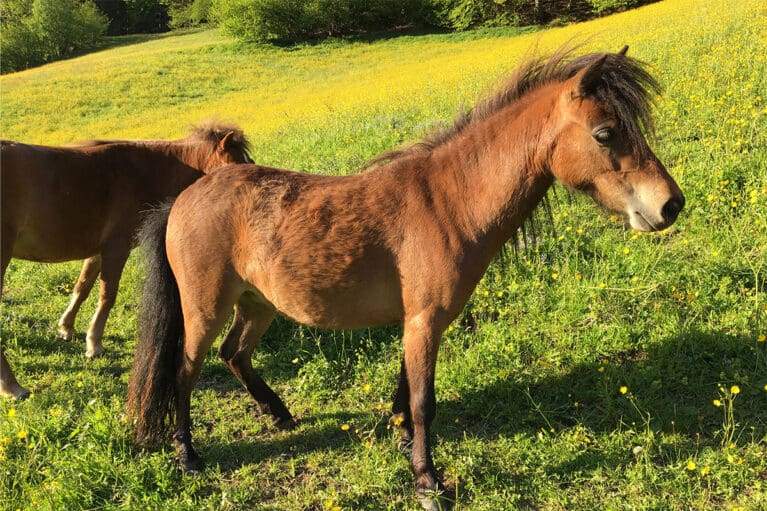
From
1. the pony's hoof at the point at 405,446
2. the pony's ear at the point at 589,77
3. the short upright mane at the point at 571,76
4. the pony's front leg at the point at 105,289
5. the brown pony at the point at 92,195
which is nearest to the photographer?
the pony's ear at the point at 589,77

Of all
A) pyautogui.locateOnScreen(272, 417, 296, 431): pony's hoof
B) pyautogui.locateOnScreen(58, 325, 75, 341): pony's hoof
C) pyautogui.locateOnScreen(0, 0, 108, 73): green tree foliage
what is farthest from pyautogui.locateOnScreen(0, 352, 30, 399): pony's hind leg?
pyautogui.locateOnScreen(0, 0, 108, 73): green tree foliage

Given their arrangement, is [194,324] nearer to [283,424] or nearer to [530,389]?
[283,424]

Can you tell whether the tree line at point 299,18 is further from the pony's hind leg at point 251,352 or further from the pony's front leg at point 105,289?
the pony's hind leg at point 251,352

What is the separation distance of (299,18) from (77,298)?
41195 mm

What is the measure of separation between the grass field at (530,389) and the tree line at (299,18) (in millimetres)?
36490

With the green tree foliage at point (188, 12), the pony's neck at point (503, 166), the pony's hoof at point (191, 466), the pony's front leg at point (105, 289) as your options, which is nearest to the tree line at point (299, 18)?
the green tree foliage at point (188, 12)

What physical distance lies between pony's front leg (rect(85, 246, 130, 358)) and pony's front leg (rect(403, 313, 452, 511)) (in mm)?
3186

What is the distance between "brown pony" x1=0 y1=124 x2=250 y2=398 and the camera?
4.30m

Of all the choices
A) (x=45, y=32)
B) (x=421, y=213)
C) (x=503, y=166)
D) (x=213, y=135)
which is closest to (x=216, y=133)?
(x=213, y=135)

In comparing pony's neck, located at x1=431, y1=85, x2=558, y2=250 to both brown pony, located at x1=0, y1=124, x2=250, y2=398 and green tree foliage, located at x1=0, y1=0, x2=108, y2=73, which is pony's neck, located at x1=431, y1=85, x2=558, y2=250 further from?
green tree foliage, located at x1=0, y1=0, x2=108, y2=73

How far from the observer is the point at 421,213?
2.93m

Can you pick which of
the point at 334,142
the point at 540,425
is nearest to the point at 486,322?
the point at 540,425

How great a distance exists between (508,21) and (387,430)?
135 feet

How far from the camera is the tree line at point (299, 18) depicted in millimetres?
38281
